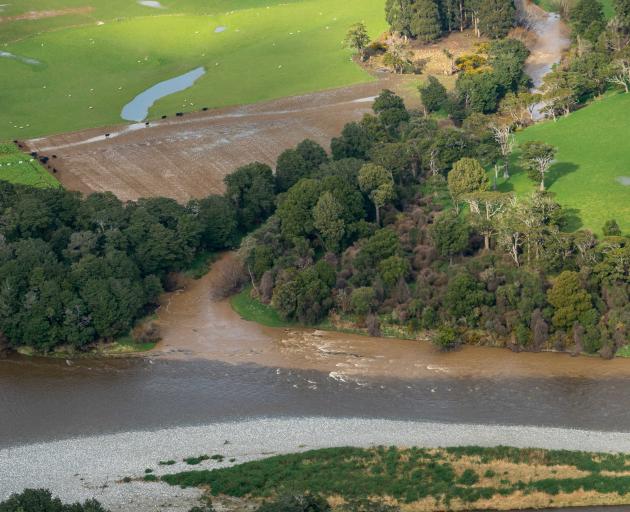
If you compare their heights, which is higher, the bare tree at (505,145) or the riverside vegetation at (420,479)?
the bare tree at (505,145)

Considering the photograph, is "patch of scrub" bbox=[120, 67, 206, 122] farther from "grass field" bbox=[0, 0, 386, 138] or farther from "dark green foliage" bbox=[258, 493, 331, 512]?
"dark green foliage" bbox=[258, 493, 331, 512]

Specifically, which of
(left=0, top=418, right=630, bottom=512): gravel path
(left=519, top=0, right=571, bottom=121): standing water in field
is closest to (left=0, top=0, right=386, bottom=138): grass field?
(left=519, top=0, right=571, bottom=121): standing water in field

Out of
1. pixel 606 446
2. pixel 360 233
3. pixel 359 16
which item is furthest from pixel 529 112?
pixel 606 446

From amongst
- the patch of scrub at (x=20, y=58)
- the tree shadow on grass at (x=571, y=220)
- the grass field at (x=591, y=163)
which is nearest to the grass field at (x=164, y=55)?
the patch of scrub at (x=20, y=58)

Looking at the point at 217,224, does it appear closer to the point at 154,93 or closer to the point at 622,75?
the point at 154,93

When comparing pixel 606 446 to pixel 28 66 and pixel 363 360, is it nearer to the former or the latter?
pixel 363 360

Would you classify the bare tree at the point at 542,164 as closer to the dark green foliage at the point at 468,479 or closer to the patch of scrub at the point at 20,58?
the dark green foliage at the point at 468,479
